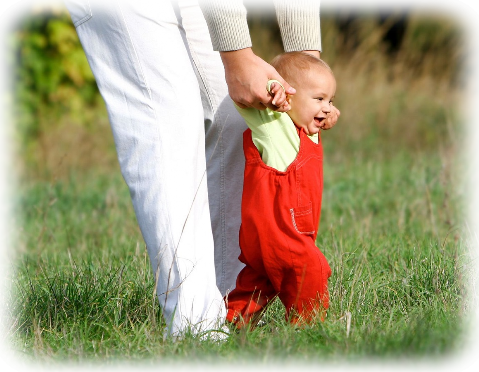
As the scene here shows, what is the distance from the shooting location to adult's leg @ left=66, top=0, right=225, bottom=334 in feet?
7.06

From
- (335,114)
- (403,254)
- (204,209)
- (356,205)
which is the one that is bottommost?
(356,205)

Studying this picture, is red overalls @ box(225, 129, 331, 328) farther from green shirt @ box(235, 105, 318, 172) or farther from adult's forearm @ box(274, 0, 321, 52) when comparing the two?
adult's forearm @ box(274, 0, 321, 52)

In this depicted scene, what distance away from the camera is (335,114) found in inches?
95.0

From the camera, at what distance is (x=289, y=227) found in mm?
2230

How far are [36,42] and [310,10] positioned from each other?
5473mm

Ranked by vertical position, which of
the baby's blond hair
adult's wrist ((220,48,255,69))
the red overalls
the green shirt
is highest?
adult's wrist ((220,48,255,69))

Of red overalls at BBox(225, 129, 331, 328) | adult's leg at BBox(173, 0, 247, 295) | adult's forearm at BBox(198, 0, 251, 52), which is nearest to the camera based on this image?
adult's forearm at BBox(198, 0, 251, 52)

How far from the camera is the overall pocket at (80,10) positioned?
2195 millimetres

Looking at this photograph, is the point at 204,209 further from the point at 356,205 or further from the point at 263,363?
the point at 356,205

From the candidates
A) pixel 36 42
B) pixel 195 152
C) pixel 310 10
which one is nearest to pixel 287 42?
pixel 310 10

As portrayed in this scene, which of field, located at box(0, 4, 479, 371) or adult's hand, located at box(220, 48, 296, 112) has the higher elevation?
adult's hand, located at box(220, 48, 296, 112)

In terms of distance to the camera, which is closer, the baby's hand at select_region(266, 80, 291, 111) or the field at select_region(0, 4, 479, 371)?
the field at select_region(0, 4, 479, 371)

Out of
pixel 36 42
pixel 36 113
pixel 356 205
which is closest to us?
pixel 356 205

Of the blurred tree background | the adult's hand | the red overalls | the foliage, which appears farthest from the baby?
the foliage
